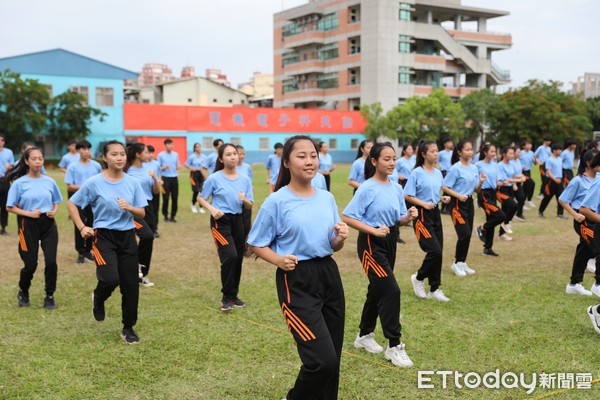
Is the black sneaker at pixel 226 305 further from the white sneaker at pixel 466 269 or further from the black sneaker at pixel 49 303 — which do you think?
the white sneaker at pixel 466 269

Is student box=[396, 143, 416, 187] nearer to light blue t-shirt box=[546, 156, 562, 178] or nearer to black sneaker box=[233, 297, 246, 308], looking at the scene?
light blue t-shirt box=[546, 156, 562, 178]

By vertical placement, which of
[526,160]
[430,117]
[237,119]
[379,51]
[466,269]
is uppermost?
[379,51]

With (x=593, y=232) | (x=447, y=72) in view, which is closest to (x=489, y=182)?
(x=593, y=232)

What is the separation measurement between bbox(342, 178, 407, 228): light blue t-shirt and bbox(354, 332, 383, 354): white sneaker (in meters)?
0.98

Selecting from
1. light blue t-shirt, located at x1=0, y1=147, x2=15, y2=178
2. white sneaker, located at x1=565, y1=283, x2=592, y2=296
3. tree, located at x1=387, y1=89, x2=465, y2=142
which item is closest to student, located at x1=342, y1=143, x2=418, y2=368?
white sneaker, located at x1=565, y1=283, x2=592, y2=296

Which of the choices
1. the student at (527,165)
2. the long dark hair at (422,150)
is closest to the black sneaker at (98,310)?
the long dark hair at (422,150)

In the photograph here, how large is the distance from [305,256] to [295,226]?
0.19 m

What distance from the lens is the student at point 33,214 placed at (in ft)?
19.9

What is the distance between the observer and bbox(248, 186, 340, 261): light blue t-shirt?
332cm

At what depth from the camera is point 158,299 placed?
6547mm

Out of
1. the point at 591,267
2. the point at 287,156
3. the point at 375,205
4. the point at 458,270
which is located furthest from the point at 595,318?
the point at 287,156

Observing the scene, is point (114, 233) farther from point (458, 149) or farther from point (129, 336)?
point (458, 149)

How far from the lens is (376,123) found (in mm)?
44062

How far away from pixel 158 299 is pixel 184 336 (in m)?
1.45
